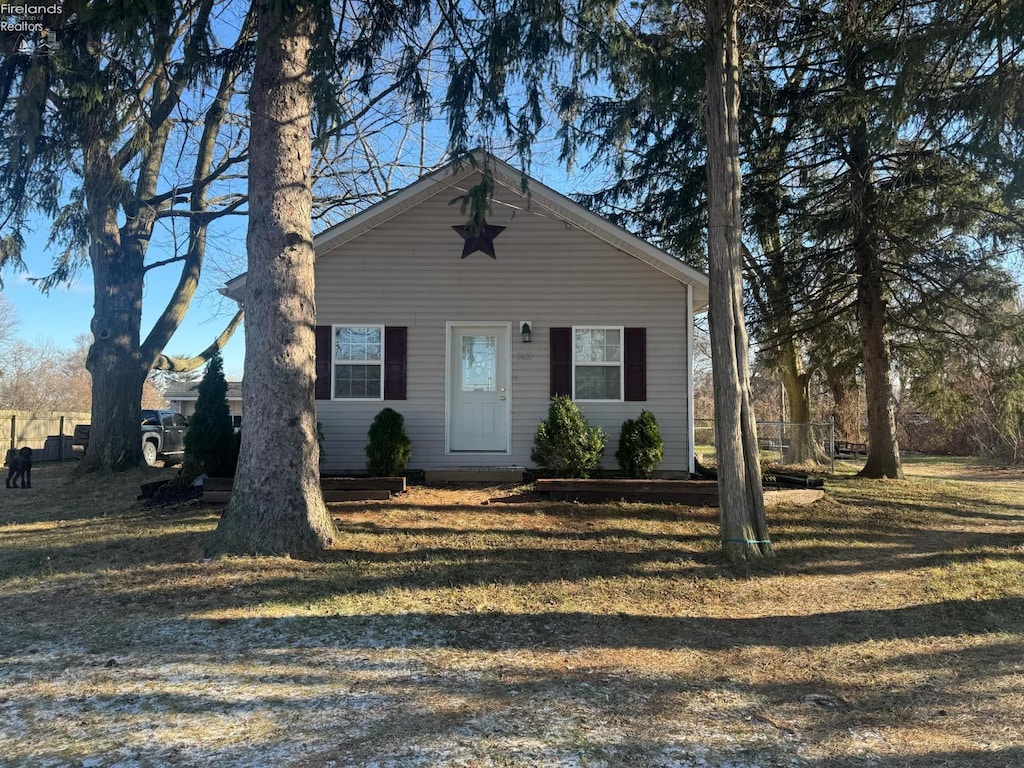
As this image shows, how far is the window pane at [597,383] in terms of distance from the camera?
31.9 feet

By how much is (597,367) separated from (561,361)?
0.59 metres

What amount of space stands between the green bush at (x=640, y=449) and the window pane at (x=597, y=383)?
684mm

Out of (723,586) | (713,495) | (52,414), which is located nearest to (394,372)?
(713,495)

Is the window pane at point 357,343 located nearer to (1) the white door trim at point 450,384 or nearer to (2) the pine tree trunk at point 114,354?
(1) the white door trim at point 450,384

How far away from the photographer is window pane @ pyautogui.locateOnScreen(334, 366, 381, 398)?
964 cm

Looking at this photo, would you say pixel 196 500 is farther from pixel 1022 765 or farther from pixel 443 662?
pixel 1022 765

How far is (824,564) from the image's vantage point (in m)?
5.93

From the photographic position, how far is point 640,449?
30.1 ft

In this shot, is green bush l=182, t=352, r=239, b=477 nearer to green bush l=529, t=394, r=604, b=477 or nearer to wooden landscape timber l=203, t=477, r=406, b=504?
wooden landscape timber l=203, t=477, r=406, b=504

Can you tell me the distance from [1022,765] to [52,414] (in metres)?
23.8

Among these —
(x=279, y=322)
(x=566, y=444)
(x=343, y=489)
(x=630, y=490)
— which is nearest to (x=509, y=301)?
(x=566, y=444)

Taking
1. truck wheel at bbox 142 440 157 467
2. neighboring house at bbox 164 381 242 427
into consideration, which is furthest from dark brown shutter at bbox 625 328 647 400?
neighboring house at bbox 164 381 242 427

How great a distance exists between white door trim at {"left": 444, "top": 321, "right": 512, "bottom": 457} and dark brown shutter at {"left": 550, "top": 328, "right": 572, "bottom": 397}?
674 millimetres

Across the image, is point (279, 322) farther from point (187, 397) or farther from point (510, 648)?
point (187, 397)
